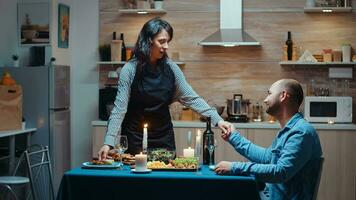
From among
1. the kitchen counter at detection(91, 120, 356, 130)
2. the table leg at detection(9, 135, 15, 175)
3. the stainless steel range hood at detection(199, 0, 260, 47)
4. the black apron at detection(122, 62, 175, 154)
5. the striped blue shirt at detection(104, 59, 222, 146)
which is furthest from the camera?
the stainless steel range hood at detection(199, 0, 260, 47)

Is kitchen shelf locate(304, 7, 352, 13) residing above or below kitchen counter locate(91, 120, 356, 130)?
above

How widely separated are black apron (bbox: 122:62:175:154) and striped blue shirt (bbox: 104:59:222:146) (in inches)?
1.9

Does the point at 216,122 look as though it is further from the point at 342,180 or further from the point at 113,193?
the point at 342,180

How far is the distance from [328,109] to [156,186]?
3485mm

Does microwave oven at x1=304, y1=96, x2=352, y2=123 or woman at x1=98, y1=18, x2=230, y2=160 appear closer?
woman at x1=98, y1=18, x2=230, y2=160

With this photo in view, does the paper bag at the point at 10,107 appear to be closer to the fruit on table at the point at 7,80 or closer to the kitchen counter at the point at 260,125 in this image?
the fruit on table at the point at 7,80

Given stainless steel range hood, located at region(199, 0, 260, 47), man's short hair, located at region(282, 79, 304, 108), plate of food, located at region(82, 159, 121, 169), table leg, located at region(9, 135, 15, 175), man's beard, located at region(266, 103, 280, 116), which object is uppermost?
stainless steel range hood, located at region(199, 0, 260, 47)

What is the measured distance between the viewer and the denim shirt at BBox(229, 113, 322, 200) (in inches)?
108

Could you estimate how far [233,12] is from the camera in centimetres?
618

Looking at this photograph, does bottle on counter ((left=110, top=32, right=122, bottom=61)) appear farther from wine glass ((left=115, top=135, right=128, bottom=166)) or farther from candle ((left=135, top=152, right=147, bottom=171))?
candle ((left=135, top=152, right=147, bottom=171))

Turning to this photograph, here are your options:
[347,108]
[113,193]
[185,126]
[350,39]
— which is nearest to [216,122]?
[113,193]

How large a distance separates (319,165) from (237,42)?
127 inches

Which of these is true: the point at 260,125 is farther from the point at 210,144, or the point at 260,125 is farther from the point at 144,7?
the point at 210,144

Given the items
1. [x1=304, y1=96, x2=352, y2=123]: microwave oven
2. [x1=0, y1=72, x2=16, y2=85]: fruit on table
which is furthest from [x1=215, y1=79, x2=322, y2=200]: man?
[x1=0, y1=72, x2=16, y2=85]: fruit on table
